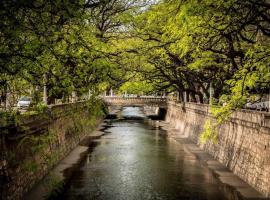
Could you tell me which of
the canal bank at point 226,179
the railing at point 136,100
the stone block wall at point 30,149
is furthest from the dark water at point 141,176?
the railing at point 136,100

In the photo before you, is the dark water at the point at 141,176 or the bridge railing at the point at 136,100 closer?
the dark water at the point at 141,176

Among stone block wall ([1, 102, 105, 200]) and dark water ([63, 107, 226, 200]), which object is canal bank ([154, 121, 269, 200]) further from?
stone block wall ([1, 102, 105, 200])

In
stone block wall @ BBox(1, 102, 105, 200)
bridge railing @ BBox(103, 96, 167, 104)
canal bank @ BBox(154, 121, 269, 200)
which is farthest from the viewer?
bridge railing @ BBox(103, 96, 167, 104)

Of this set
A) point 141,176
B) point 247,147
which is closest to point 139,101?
point 141,176

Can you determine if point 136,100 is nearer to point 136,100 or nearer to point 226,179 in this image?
point 136,100

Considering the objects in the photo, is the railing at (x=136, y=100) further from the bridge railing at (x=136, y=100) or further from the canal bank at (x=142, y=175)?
the canal bank at (x=142, y=175)

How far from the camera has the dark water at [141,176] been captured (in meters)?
20.2

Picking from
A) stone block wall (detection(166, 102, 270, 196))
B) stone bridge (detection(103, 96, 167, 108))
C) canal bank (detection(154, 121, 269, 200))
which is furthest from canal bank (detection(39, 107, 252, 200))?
stone bridge (detection(103, 96, 167, 108))

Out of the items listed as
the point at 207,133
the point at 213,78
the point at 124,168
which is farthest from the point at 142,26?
the point at 207,133

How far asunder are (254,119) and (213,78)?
1165 cm

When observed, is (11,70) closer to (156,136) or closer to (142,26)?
(142,26)

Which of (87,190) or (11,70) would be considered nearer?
(11,70)

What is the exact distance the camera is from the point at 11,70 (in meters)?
13.5

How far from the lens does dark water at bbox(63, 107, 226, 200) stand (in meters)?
20.2
